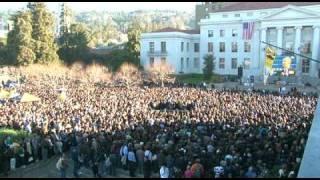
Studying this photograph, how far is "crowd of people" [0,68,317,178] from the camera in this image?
14188mm

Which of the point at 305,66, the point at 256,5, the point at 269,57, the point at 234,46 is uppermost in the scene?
the point at 256,5

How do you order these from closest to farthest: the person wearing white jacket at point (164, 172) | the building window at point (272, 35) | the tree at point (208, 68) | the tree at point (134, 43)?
the person wearing white jacket at point (164, 172) → the building window at point (272, 35) → the tree at point (208, 68) → the tree at point (134, 43)

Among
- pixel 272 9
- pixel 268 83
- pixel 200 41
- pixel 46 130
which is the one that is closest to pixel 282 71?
pixel 268 83

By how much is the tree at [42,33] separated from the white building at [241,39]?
13.5 metres

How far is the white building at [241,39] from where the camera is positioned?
54750 millimetres

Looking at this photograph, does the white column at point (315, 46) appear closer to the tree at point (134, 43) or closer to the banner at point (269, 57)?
the banner at point (269, 57)

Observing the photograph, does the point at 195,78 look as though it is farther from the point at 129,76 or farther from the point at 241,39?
the point at 129,76

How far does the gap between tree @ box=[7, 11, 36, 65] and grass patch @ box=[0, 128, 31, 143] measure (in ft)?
117

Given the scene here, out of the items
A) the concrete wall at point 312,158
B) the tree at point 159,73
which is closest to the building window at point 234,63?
the tree at point 159,73

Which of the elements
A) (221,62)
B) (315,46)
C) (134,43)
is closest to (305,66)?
(315,46)

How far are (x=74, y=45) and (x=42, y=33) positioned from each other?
7.85 m

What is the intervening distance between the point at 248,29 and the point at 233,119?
119ft

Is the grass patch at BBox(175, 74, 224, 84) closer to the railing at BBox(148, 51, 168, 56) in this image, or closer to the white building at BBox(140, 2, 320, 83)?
the white building at BBox(140, 2, 320, 83)

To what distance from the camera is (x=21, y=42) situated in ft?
182
